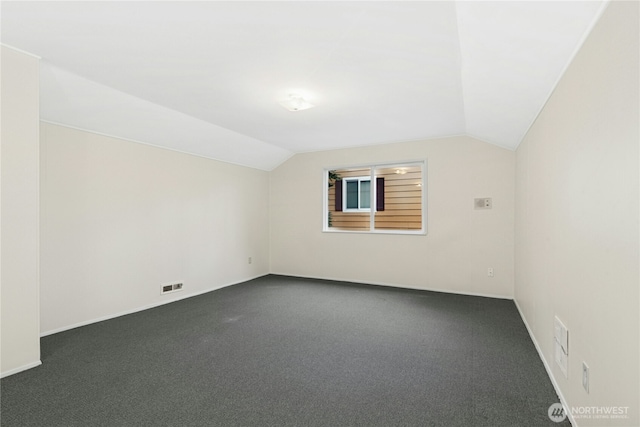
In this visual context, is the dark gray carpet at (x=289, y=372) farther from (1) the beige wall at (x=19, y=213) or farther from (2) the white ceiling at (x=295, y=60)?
(2) the white ceiling at (x=295, y=60)

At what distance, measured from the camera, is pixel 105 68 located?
2.56 m

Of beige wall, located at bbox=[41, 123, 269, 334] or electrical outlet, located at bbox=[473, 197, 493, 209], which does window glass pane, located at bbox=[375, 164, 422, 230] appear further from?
beige wall, located at bbox=[41, 123, 269, 334]

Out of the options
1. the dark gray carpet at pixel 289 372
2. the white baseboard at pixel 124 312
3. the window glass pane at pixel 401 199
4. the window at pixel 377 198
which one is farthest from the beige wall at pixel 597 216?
the white baseboard at pixel 124 312

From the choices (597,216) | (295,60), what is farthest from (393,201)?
(597,216)

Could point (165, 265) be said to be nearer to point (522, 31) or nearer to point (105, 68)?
point (105, 68)

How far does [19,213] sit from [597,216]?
11.9 feet

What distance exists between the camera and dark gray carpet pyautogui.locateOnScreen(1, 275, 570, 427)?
6.20 ft

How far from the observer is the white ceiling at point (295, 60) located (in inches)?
70.5

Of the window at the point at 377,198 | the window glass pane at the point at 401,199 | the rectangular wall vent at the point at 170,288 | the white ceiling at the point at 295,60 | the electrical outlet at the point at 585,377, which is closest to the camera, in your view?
the electrical outlet at the point at 585,377

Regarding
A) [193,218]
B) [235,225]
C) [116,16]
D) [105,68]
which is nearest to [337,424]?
[116,16]

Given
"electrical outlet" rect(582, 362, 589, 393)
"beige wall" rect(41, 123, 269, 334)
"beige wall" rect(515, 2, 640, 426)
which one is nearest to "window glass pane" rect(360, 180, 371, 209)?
"beige wall" rect(41, 123, 269, 334)

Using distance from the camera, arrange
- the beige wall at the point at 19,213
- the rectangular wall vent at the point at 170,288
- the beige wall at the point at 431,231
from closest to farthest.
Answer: the beige wall at the point at 19,213 < the rectangular wall vent at the point at 170,288 < the beige wall at the point at 431,231

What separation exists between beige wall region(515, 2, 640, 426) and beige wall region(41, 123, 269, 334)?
4286 millimetres

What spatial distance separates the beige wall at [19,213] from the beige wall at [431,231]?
157 inches
